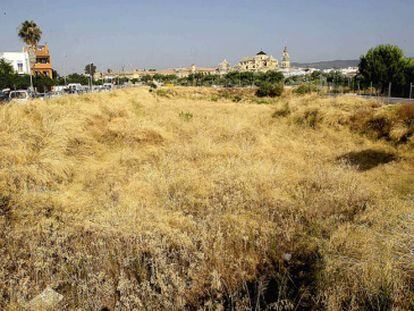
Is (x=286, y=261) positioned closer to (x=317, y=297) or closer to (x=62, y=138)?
(x=317, y=297)

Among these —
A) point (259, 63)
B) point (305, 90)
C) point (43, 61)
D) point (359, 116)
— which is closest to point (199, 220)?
point (359, 116)

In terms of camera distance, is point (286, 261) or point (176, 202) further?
point (176, 202)

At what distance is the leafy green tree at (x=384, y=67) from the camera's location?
29861mm

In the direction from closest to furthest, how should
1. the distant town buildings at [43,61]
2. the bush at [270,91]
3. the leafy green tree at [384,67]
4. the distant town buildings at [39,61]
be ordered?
1. the leafy green tree at [384,67]
2. the bush at [270,91]
3. the distant town buildings at [39,61]
4. the distant town buildings at [43,61]

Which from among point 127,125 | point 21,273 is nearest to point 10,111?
point 127,125

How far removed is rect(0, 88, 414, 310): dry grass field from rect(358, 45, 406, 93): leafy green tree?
2300 centimetres

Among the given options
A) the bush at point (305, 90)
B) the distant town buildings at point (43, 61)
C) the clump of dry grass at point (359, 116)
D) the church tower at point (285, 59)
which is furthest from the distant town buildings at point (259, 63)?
the clump of dry grass at point (359, 116)

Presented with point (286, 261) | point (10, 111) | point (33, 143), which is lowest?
point (286, 261)

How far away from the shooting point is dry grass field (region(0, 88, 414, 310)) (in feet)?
9.87

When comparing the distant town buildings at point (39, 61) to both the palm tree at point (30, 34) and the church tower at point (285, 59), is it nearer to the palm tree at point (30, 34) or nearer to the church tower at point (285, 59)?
the palm tree at point (30, 34)

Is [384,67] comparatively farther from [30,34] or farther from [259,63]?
[259,63]

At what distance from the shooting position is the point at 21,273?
3.18m

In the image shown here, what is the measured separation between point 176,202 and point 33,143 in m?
4.76

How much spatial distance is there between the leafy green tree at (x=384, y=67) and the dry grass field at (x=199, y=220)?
23.0 metres
